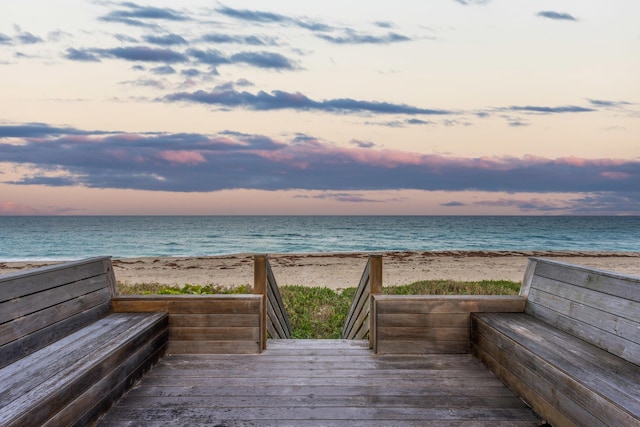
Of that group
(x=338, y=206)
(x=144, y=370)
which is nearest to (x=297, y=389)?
(x=144, y=370)

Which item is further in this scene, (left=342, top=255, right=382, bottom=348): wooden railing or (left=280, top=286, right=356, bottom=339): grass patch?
(left=280, top=286, right=356, bottom=339): grass patch

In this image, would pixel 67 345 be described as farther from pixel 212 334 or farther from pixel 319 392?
pixel 319 392

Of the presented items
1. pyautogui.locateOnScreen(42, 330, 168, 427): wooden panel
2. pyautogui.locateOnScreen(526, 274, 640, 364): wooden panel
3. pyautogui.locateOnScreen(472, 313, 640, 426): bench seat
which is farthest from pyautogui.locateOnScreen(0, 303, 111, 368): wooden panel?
pyautogui.locateOnScreen(526, 274, 640, 364): wooden panel

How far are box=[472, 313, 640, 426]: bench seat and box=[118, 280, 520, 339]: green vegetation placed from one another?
373 centimetres

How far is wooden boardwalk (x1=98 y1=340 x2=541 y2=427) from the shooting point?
2.88 metres

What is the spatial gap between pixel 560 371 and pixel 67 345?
349cm

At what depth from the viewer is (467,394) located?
3.29 m

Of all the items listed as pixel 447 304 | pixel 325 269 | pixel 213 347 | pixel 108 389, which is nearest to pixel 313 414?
pixel 108 389

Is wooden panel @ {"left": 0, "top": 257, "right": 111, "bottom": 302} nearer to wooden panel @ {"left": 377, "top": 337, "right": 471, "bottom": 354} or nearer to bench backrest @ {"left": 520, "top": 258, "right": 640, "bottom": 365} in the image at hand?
wooden panel @ {"left": 377, "top": 337, "right": 471, "bottom": 354}

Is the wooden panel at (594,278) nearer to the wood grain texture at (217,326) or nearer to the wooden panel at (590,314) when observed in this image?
the wooden panel at (590,314)

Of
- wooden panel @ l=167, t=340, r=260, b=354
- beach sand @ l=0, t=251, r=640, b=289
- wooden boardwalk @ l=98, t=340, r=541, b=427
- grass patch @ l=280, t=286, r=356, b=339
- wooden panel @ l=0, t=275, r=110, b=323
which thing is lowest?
beach sand @ l=0, t=251, r=640, b=289

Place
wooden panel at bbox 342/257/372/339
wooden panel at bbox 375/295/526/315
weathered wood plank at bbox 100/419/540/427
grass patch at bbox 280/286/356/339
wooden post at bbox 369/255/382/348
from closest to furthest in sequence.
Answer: weathered wood plank at bbox 100/419/540/427, wooden panel at bbox 375/295/526/315, wooden post at bbox 369/255/382/348, wooden panel at bbox 342/257/372/339, grass patch at bbox 280/286/356/339

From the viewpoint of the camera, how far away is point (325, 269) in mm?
19781

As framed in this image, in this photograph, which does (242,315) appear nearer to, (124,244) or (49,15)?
(49,15)
